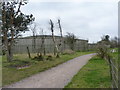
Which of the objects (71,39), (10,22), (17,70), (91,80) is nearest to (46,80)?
(91,80)

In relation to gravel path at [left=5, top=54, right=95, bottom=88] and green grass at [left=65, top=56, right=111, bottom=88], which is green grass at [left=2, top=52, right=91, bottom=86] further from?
green grass at [left=65, top=56, right=111, bottom=88]

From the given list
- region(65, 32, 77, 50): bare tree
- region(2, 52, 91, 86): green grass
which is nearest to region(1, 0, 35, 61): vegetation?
region(2, 52, 91, 86): green grass

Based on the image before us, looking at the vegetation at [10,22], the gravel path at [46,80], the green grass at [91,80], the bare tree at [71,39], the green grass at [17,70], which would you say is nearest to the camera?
the green grass at [91,80]

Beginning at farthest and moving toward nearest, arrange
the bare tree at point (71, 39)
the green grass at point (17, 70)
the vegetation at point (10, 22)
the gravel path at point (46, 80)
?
1. the bare tree at point (71, 39)
2. the vegetation at point (10, 22)
3. the green grass at point (17, 70)
4. the gravel path at point (46, 80)

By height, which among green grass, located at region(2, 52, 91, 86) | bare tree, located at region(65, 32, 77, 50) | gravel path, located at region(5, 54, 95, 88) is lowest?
green grass, located at region(2, 52, 91, 86)

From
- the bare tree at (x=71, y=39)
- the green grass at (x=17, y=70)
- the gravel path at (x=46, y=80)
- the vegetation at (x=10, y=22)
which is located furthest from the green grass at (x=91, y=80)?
the bare tree at (x=71, y=39)

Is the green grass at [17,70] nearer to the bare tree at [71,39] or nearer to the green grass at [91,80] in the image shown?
the green grass at [91,80]

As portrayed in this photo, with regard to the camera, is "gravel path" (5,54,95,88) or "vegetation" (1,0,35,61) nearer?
"gravel path" (5,54,95,88)

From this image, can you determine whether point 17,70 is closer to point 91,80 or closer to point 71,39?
point 91,80

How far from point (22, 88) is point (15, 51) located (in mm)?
36591

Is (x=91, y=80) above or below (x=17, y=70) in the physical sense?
above

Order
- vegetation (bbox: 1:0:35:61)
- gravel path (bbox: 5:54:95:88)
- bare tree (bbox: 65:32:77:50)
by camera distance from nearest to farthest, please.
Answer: gravel path (bbox: 5:54:95:88), vegetation (bbox: 1:0:35:61), bare tree (bbox: 65:32:77:50)

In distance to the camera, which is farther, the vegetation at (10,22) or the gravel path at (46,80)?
the vegetation at (10,22)

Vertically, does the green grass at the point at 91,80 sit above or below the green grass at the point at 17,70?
above
